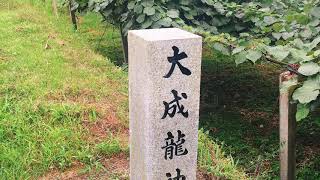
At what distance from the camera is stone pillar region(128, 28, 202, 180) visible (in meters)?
2.79

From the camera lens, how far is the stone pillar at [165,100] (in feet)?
9.15

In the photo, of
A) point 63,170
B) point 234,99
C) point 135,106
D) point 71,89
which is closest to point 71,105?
→ point 71,89

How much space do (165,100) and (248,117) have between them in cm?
405

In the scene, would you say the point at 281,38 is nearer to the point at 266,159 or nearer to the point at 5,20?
the point at 266,159

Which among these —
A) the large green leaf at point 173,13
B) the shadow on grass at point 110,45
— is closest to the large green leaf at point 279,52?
the large green leaf at point 173,13

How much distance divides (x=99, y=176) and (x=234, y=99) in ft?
13.4

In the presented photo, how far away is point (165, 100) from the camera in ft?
9.40

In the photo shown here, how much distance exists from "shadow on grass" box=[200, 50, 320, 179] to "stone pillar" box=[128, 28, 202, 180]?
202 cm

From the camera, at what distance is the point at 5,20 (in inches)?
389

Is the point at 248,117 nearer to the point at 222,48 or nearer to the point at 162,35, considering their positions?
the point at 222,48

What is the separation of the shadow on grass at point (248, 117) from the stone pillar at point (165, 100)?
2.02 m

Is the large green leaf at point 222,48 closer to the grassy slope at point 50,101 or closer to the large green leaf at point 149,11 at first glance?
the grassy slope at point 50,101

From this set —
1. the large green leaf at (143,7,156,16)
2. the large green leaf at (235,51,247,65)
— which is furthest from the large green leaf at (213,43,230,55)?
the large green leaf at (143,7,156,16)

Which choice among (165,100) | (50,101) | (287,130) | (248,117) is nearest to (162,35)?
(165,100)
